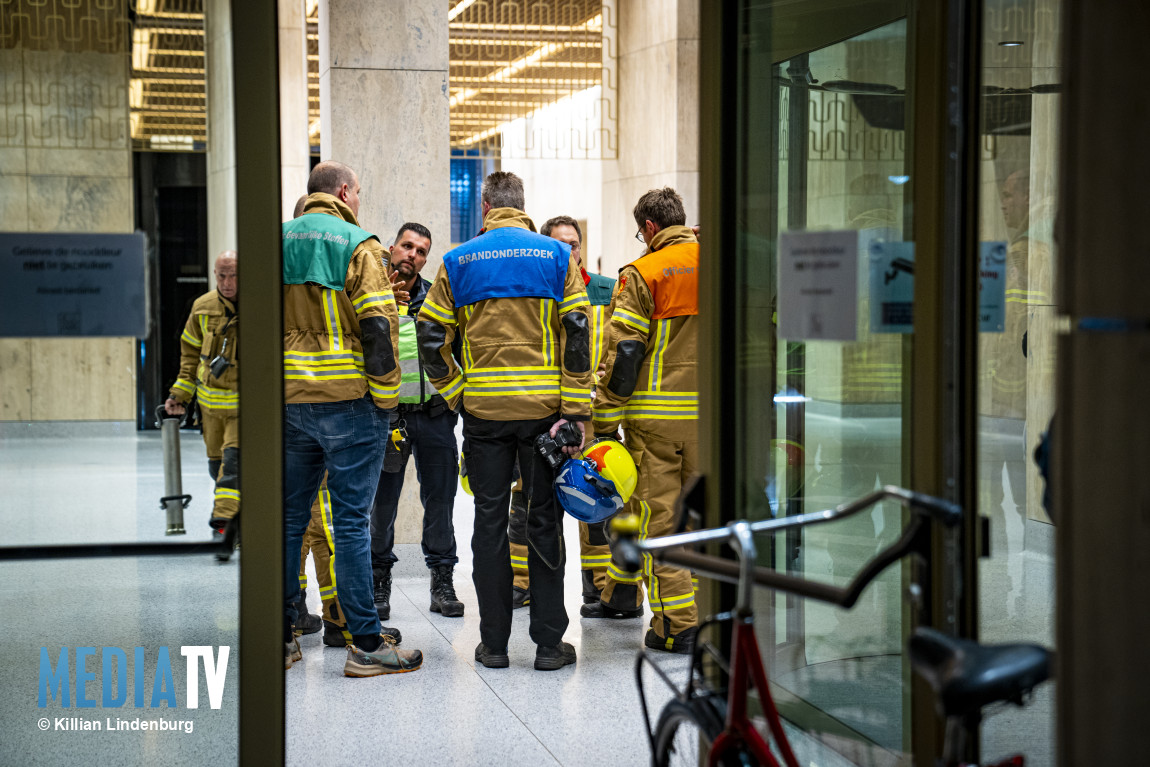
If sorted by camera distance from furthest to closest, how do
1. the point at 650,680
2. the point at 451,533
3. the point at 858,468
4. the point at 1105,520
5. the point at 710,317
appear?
the point at 451,533 → the point at 650,680 → the point at 858,468 → the point at 710,317 → the point at 1105,520

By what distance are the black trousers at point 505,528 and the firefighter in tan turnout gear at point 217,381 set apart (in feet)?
5.14

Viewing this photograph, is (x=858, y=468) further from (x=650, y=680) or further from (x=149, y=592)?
(x=149, y=592)

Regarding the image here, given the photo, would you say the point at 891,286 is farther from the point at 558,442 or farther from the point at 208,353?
the point at 558,442

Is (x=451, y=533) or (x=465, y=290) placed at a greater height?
(x=465, y=290)

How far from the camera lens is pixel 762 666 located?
194 cm

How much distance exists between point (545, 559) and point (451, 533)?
0.97 meters

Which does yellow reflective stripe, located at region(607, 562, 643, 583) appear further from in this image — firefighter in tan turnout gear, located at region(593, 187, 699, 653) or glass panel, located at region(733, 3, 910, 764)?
glass panel, located at region(733, 3, 910, 764)

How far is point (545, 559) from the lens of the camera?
13.2 ft

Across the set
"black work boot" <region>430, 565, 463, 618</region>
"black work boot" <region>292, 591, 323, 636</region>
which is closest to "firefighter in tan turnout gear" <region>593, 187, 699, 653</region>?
"black work boot" <region>430, 565, 463, 618</region>

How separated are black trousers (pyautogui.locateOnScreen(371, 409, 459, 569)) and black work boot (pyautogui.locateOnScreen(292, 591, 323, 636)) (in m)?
0.37

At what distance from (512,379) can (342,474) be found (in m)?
0.69

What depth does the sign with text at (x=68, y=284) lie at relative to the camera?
2354mm

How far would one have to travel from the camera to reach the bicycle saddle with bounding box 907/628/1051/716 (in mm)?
1609

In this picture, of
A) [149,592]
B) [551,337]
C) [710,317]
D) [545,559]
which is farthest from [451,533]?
[710,317]
